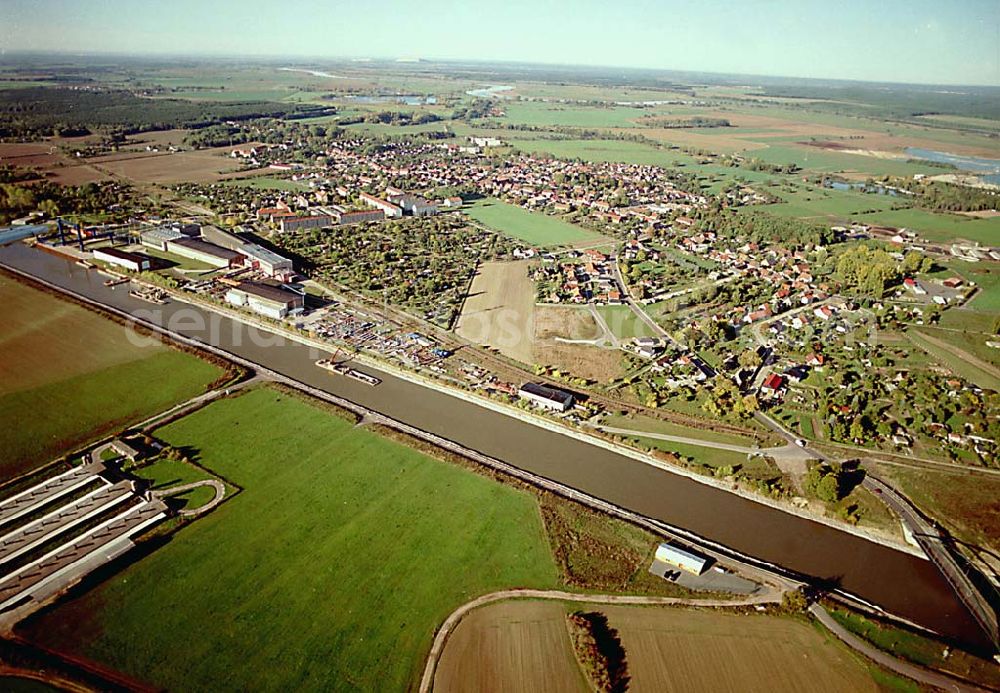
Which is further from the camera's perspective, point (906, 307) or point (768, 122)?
point (768, 122)

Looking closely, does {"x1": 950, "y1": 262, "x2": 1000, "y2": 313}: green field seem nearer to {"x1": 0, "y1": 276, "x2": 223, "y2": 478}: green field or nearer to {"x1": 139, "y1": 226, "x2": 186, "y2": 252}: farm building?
{"x1": 0, "y1": 276, "x2": 223, "y2": 478}: green field

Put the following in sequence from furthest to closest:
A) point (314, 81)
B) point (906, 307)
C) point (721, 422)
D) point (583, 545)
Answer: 1. point (314, 81)
2. point (906, 307)
3. point (721, 422)
4. point (583, 545)

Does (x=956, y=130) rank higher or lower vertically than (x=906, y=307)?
higher

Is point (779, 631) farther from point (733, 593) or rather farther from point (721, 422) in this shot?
point (721, 422)

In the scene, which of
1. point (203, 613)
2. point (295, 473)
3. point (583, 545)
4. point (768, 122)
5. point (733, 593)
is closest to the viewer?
point (203, 613)

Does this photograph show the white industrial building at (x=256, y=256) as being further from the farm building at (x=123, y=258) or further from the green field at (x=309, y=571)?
the green field at (x=309, y=571)

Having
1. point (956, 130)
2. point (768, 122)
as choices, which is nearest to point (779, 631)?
point (768, 122)

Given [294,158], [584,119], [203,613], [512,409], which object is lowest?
[203,613]

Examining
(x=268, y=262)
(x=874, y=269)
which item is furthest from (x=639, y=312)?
(x=268, y=262)
